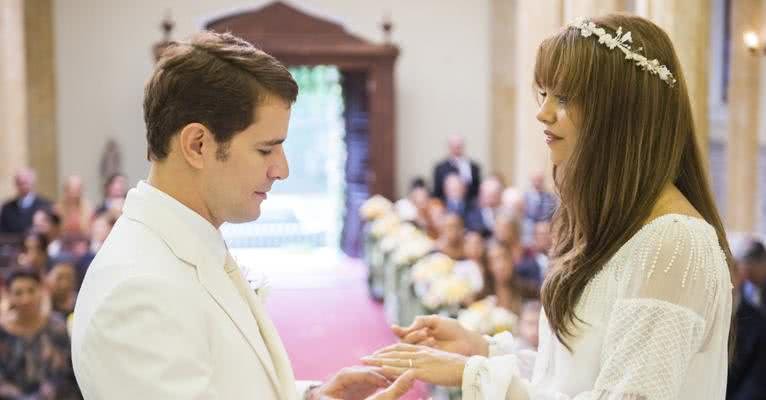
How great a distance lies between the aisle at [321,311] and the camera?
10469mm

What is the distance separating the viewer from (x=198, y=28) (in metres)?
19.2

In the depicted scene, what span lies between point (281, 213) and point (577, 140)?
57.9 feet

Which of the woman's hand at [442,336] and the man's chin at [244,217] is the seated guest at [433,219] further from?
the man's chin at [244,217]

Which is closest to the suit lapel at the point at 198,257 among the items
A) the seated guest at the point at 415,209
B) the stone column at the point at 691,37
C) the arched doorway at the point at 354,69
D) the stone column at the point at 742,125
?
the stone column at the point at 691,37

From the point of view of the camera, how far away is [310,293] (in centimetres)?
1480

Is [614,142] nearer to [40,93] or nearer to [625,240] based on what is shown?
[625,240]

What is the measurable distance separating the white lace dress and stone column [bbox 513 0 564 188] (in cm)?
944

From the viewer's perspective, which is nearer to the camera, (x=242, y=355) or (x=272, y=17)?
(x=242, y=355)

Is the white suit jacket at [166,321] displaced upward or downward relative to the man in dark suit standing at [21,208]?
upward

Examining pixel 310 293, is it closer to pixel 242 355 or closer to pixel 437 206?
pixel 437 206

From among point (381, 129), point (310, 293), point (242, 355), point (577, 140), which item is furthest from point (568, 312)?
point (381, 129)

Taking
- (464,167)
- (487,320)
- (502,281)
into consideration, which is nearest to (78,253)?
(502,281)

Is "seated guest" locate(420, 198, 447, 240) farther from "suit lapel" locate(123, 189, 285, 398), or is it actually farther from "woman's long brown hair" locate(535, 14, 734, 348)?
"suit lapel" locate(123, 189, 285, 398)

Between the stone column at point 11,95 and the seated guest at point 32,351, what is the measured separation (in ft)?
27.2
